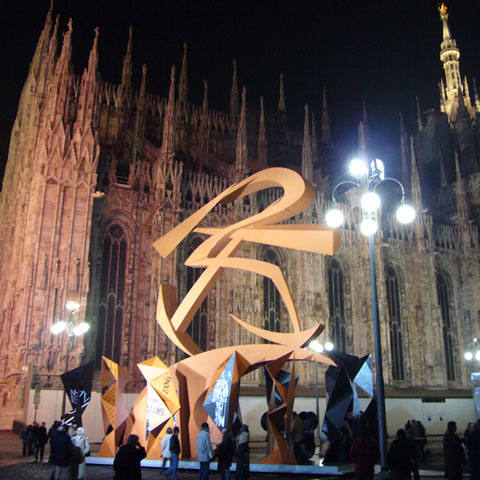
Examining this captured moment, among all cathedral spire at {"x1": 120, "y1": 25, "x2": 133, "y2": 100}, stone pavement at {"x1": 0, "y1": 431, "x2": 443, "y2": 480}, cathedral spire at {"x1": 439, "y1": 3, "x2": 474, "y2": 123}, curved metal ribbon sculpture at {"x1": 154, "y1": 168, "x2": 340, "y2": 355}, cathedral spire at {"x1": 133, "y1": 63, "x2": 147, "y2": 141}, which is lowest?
stone pavement at {"x1": 0, "y1": 431, "x2": 443, "y2": 480}

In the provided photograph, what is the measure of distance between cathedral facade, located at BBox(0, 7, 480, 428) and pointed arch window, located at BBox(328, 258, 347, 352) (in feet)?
0.31

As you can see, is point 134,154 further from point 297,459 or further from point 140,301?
point 297,459

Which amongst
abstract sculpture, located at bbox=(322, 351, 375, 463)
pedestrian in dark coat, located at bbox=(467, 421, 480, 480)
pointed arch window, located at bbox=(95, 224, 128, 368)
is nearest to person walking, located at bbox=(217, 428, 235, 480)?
abstract sculpture, located at bbox=(322, 351, 375, 463)

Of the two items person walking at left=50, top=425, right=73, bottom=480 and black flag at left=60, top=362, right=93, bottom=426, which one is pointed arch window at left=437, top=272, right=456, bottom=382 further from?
person walking at left=50, top=425, right=73, bottom=480

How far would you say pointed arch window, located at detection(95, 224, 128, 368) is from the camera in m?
26.7

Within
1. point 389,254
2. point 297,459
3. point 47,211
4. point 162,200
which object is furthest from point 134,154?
point 297,459

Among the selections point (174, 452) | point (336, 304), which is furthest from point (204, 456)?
point (336, 304)

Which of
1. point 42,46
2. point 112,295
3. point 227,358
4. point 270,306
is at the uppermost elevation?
point 42,46

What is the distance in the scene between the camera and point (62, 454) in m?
8.73

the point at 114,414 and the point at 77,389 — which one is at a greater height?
the point at 77,389

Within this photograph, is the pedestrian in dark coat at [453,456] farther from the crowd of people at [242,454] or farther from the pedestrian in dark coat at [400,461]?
the pedestrian in dark coat at [400,461]

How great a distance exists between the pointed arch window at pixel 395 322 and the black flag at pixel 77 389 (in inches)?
1005

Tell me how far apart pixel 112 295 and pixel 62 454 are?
62.8 ft

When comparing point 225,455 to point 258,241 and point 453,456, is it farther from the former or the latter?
point 258,241
